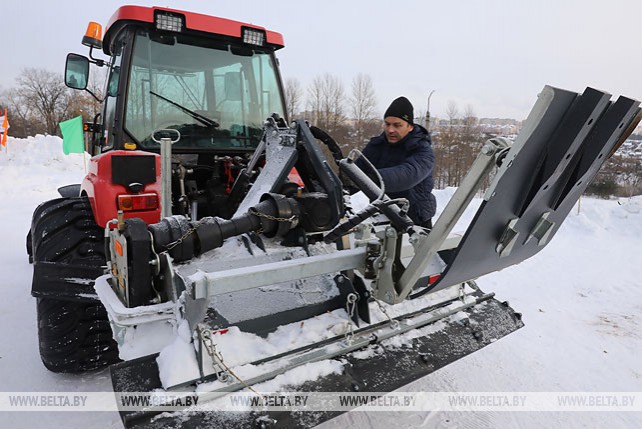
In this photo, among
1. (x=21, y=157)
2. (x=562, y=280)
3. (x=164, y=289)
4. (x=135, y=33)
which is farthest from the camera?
(x=21, y=157)

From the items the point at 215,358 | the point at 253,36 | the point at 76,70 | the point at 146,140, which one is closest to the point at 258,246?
the point at 215,358

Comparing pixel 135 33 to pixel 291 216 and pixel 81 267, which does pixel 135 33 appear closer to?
pixel 81 267

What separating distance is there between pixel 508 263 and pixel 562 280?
11.4 ft

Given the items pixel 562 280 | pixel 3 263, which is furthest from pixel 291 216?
pixel 3 263

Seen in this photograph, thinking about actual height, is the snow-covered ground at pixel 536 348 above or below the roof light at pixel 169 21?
below

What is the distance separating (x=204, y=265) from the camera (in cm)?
212

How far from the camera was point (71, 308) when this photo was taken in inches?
95.6

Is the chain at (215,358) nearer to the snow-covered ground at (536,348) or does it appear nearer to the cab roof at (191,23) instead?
the snow-covered ground at (536,348)

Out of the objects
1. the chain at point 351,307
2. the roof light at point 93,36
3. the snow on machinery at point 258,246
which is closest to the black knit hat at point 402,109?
the snow on machinery at point 258,246

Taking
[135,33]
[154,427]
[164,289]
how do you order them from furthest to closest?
[135,33], [164,289], [154,427]

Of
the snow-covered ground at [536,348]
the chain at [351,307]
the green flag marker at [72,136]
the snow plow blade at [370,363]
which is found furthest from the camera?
the green flag marker at [72,136]

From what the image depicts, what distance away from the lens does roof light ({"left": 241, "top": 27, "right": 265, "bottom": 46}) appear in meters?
3.40

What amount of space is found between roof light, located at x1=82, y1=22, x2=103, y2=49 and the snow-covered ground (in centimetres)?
248

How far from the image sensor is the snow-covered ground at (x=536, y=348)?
7.87ft
